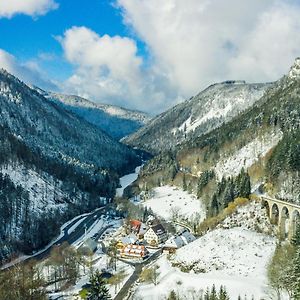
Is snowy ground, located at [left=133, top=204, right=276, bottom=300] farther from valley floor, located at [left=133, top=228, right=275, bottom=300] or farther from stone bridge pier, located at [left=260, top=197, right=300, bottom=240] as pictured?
stone bridge pier, located at [left=260, top=197, right=300, bottom=240]

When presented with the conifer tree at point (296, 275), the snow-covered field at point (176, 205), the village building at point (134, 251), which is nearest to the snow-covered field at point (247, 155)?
the snow-covered field at point (176, 205)

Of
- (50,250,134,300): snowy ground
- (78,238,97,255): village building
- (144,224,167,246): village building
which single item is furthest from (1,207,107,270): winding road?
(144,224,167,246): village building

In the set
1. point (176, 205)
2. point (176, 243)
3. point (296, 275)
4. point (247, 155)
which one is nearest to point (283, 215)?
point (176, 243)

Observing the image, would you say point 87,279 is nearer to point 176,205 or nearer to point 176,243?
point 176,243

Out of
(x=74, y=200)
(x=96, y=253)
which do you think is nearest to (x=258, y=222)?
(x=96, y=253)

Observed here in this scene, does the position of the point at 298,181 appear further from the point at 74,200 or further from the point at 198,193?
the point at 74,200
